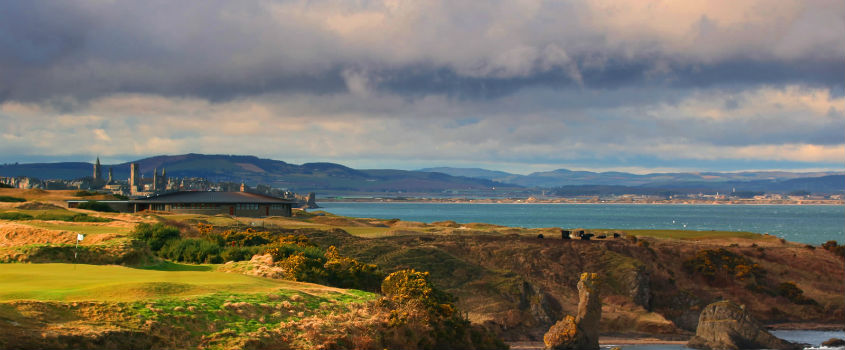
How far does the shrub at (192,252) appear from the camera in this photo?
29.1 meters

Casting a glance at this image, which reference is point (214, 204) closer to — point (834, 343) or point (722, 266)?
point (722, 266)

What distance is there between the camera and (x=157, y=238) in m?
31.8

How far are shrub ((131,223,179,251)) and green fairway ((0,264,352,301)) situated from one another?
25.9ft

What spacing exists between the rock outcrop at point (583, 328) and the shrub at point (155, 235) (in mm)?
19895

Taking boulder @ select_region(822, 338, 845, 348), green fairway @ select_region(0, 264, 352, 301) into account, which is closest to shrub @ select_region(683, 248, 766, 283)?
boulder @ select_region(822, 338, 845, 348)

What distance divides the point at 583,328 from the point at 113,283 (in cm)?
2742

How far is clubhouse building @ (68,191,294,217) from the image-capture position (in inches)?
3735

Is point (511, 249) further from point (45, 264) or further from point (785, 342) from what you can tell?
point (45, 264)

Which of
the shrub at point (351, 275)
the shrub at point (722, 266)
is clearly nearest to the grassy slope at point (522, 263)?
the shrub at point (722, 266)

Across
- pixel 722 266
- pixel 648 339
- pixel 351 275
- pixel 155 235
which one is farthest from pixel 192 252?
pixel 722 266

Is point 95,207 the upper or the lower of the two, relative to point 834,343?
upper

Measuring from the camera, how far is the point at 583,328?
39.2 metres

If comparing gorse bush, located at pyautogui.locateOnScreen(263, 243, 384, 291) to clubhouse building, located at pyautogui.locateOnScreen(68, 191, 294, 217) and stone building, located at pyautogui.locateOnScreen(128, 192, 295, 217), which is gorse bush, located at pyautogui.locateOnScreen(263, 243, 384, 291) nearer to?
clubhouse building, located at pyautogui.locateOnScreen(68, 191, 294, 217)

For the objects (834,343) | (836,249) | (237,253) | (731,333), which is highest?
(237,253)
